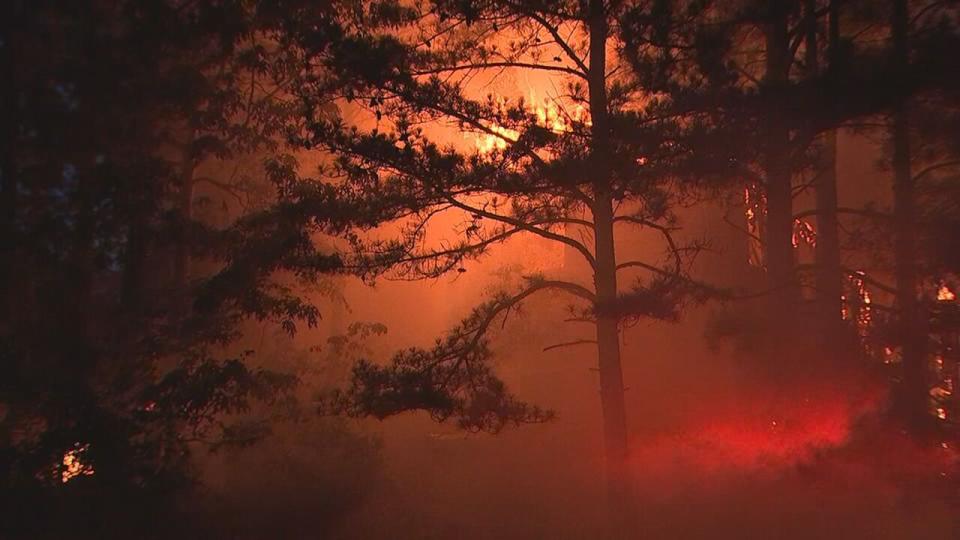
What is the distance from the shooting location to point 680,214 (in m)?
15.8

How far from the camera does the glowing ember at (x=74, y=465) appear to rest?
7.72 m

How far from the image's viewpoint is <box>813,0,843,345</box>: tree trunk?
8820 mm

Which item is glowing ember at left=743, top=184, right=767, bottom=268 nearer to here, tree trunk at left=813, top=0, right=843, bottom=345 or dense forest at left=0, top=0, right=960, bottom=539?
tree trunk at left=813, top=0, right=843, bottom=345

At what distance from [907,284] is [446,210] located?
564cm

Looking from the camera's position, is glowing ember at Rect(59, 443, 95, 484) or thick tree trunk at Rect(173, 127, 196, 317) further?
thick tree trunk at Rect(173, 127, 196, 317)

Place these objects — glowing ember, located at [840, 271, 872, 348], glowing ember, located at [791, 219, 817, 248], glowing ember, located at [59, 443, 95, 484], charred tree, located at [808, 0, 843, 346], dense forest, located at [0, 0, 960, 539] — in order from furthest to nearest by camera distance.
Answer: glowing ember, located at [791, 219, 817, 248], glowing ember, located at [840, 271, 872, 348], charred tree, located at [808, 0, 843, 346], dense forest, located at [0, 0, 960, 539], glowing ember, located at [59, 443, 95, 484]

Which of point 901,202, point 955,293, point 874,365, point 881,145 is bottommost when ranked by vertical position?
point 874,365

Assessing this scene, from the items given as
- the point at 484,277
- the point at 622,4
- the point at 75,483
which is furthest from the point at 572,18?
the point at 484,277

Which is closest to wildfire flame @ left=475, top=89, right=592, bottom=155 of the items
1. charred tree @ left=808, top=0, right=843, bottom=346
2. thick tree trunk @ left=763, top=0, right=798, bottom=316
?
thick tree trunk @ left=763, top=0, right=798, bottom=316

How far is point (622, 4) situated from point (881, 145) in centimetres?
553

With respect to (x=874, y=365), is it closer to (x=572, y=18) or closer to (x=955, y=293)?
(x=955, y=293)

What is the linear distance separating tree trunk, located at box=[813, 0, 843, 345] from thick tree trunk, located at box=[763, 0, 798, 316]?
48cm

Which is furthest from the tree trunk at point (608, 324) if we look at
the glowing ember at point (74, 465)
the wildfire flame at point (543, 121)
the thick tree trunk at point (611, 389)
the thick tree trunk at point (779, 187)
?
the glowing ember at point (74, 465)

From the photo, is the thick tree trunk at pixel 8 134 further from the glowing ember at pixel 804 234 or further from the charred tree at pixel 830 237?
the glowing ember at pixel 804 234
